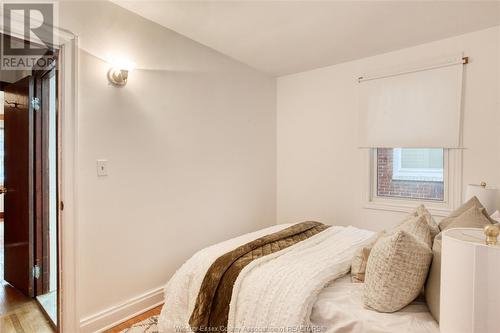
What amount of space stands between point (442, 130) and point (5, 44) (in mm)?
3868

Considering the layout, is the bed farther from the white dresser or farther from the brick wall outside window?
the brick wall outside window

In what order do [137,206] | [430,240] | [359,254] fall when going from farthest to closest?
[137,206], [359,254], [430,240]

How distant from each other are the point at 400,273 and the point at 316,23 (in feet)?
6.92

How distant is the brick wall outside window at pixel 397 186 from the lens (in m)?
3.03

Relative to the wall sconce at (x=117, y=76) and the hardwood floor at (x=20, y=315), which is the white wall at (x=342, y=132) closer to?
the wall sconce at (x=117, y=76)

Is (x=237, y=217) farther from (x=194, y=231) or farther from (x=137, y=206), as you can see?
(x=137, y=206)

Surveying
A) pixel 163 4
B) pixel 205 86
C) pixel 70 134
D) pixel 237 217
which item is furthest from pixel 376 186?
Result: pixel 70 134

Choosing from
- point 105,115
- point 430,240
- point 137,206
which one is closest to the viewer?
point 430,240

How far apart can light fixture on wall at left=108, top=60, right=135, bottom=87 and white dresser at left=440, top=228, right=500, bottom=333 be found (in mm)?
2256

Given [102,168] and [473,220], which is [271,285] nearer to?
[473,220]

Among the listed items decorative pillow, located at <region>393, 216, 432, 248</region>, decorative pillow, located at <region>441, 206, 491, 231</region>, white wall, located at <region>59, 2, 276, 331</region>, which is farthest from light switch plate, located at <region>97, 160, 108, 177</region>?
decorative pillow, located at <region>441, 206, 491, 231</region>

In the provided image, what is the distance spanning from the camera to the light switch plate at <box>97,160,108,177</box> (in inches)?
84.3

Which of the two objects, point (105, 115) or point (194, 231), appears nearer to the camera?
point (105, 115)

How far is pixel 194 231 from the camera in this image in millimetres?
2898
